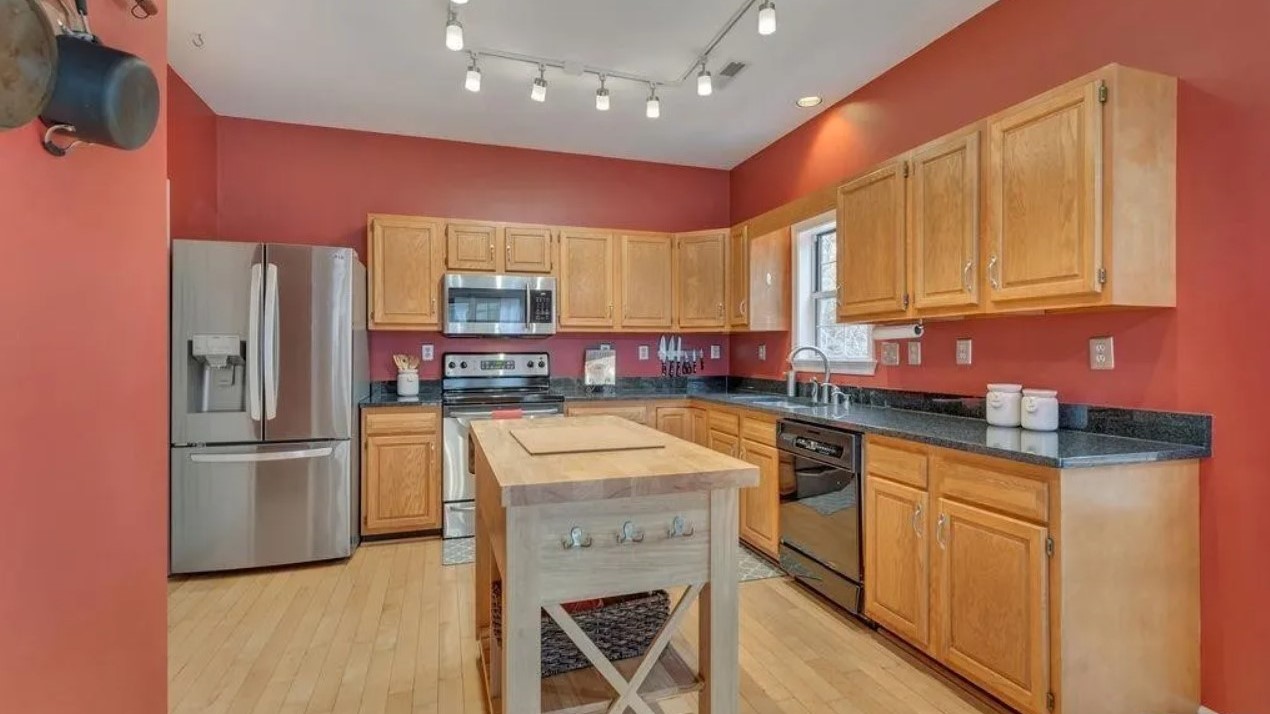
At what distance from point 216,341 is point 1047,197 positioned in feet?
12.8

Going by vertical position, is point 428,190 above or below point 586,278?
above

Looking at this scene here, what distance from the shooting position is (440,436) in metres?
3.92

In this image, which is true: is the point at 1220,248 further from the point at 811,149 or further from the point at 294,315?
the point at 294,315

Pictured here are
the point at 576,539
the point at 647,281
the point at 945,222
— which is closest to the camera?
the point at 576,539

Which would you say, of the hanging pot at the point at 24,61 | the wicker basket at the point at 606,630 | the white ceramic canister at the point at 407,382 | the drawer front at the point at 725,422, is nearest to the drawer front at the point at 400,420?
the white ceramic canister at the point at 407,382

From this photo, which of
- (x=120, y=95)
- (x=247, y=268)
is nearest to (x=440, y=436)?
(x=247, y=268)

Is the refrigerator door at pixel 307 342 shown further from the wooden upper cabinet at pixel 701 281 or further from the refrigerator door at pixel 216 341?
the wooden upper cabinet at pixel 701 281

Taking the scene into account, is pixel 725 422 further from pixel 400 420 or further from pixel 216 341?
pixel 216 341

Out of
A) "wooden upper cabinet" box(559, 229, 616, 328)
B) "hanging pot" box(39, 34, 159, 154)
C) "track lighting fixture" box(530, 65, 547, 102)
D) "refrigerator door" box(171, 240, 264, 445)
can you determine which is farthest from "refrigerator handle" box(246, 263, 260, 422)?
"hanging pot" box(39, 34, 159, 154)

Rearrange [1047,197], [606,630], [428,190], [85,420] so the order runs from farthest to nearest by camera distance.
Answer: [428,190] < [1047,197] < [606,630] < [85,420]

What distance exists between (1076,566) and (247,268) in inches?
154

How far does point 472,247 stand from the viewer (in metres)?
4.20

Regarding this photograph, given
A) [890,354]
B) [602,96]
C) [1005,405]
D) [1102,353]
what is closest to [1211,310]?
[1102,353]

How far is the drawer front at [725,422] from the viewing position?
3.75 m
